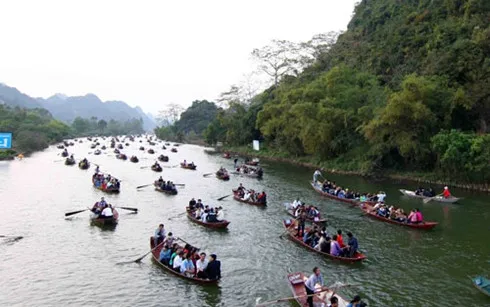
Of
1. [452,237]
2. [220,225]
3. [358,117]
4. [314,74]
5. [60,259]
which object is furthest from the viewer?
[314,74]

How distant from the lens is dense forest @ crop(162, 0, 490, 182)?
39656mm

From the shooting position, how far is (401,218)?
26.2 meters

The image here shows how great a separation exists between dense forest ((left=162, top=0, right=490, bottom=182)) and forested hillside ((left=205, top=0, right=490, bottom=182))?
98 millimetres

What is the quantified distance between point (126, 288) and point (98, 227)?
33.5ft

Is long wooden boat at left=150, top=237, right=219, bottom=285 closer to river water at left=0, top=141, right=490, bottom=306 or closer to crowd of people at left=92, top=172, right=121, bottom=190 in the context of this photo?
river water at left=0, top=141, right=490, bottom=306

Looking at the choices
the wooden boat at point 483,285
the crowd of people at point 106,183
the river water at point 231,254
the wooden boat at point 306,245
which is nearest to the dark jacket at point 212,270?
the river water at point 231,254

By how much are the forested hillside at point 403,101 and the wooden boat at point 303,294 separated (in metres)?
25.5

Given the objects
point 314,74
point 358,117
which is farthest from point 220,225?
point 314,74

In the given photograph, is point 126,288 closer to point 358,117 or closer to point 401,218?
point 401,218

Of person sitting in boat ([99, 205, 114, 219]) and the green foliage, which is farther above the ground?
the green foliage

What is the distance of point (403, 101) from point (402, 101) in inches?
3.5

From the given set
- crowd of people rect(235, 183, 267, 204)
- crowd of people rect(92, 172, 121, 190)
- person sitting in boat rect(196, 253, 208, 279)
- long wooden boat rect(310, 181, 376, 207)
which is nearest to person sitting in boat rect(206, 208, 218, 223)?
crowd of people rect(235, 183, 267, 204)

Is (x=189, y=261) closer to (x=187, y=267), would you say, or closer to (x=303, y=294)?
(x=187, y=267)

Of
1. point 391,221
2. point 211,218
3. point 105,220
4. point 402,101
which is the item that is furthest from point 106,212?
point 402,101
